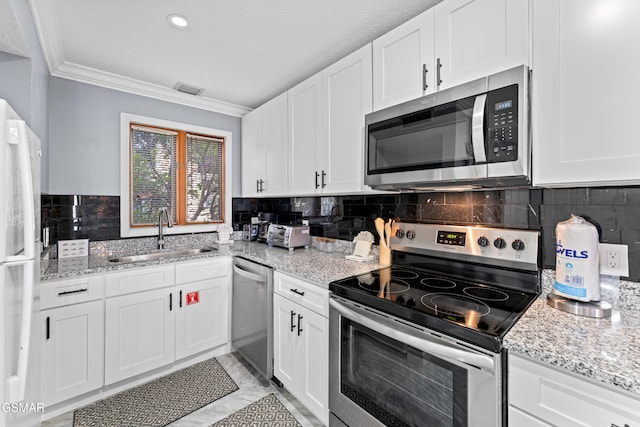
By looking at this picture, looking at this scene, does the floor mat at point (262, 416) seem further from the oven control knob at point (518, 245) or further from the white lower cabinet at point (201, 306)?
the oven control knob at point (518, 245)

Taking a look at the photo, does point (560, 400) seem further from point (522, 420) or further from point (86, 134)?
point (86, 134)

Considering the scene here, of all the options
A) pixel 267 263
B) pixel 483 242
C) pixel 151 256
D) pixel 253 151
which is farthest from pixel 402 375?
pixel 253 151

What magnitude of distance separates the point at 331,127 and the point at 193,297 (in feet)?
5.61

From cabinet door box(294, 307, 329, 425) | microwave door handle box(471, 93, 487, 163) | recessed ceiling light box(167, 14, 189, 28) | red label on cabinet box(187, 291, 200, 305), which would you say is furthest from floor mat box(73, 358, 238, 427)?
recessed ceiling light box(167, 14, 189, 28)

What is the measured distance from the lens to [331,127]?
6.91 feet

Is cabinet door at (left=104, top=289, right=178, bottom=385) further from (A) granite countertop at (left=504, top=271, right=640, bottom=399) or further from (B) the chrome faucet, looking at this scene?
(A) granite countertop at (left=504, top=271, right=640, bottom=399)

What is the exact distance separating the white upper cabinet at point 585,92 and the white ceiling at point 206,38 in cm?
A: 73

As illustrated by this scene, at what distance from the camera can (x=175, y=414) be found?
6.15ft

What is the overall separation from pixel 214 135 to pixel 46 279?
6.23 feet

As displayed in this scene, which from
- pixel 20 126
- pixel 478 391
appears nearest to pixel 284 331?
pixel 478 391

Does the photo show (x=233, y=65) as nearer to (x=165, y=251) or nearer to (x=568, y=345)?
(x=165, y=251)

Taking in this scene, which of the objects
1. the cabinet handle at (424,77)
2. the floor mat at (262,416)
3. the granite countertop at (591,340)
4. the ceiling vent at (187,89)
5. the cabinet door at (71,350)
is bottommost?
the floor mat at (262,416)

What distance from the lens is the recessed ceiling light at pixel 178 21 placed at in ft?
5.57

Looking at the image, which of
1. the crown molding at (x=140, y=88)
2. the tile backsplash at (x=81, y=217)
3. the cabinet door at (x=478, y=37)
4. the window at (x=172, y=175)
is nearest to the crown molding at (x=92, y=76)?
the crown molding at (x=140, y=88)
